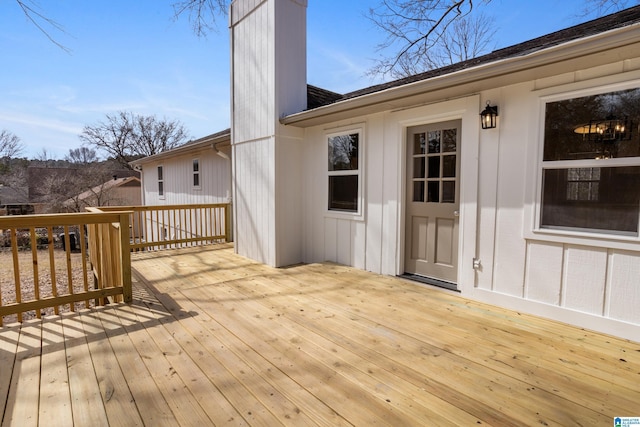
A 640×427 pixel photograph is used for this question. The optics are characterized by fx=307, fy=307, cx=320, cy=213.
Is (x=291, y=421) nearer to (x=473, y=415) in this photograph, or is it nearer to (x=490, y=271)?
(x=473, y=415)

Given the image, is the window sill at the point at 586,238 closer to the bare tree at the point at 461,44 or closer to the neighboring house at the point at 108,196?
the bare tree at the point at 461,44

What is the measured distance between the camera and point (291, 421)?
5.15 feet

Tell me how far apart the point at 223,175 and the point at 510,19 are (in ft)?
28.4

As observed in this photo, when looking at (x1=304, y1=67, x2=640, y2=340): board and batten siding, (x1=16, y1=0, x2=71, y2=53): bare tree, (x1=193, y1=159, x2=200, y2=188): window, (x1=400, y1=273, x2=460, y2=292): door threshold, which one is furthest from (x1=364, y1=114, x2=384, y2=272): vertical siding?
(x1=193, y1=159, x2=200, y2=188): window

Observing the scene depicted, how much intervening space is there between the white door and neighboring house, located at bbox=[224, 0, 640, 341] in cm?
2

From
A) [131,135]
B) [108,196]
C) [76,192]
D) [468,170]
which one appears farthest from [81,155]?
[468,170]

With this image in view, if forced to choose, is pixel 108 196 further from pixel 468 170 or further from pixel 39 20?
pixel 468 170

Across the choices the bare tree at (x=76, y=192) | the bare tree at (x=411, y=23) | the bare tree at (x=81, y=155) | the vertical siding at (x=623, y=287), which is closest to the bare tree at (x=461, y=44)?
the bare tree at (x=411, y=23)

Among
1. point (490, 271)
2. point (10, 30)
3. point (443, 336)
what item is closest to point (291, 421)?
point (443, 336)

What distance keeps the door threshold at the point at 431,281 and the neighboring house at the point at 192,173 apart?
15.7ft

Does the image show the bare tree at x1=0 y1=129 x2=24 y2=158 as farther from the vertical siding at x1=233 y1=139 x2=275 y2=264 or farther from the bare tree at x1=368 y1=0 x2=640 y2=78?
the bare tree at x1=368 y1=0 x2=640 y2=78

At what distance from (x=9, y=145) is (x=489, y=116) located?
3113cm

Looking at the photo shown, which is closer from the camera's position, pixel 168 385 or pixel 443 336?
pixel 168 385

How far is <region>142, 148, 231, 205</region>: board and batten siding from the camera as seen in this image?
25.6ft
